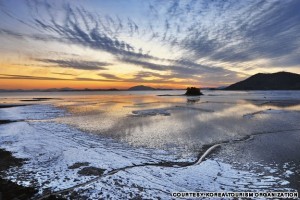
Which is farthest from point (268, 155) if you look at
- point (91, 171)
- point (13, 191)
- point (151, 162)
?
point (13, 191)

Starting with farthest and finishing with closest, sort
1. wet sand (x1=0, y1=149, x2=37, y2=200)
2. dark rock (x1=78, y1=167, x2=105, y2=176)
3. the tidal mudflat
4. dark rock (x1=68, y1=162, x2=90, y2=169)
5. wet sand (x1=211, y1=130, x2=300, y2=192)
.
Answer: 1. dark rock (x1=68, y1=162, x2=90, y2=169)
2. wet sand (x1=211, y1=130, x2=300, y2=192)
3. dark rock (x1=78, y1=167, x2=105, y2=176)
4. the tidal mudflat
5. wet sand (x1=0, y1=149, x2=37, y2=200)

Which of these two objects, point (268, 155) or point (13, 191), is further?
point (268, 155)

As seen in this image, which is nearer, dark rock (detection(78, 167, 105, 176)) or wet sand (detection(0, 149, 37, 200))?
wet sand (detection(0, 149, 37, 200))

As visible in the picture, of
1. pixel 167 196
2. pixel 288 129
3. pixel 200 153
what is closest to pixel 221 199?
pixel 167 196

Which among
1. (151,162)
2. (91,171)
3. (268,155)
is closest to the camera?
(91,171)

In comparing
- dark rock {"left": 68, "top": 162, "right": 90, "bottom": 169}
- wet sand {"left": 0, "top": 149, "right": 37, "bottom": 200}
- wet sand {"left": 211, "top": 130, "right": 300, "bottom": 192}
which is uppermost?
wet sand {"left": 211, "top": 130, "right": 300, "bottom": 192}

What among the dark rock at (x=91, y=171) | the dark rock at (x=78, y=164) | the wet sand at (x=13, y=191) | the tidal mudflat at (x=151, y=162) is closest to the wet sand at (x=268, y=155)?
the tidal mudflat at (x=151, y=162)

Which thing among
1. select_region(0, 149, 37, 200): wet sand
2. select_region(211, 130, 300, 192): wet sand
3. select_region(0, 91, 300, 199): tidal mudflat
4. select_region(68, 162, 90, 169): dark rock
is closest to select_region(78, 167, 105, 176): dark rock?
select_region(0, 91, 300, 199): tidal mudflat

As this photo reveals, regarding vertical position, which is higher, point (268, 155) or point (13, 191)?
point (268, 155)

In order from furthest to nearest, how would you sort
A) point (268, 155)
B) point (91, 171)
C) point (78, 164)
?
point (268, 155) → point (78, 164) → point (91, 171)

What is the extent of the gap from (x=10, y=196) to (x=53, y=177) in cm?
191

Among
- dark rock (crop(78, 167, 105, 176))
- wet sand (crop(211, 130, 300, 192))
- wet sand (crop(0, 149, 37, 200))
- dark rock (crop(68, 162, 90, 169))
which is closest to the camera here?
wet sand (crop(0, 149, 37, 200))

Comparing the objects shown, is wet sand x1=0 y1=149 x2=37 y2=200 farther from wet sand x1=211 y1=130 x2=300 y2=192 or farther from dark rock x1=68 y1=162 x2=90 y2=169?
wet sand x1=211 y1=130 x2=300 y2=192

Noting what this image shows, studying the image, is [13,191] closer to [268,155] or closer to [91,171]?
[91,171]
